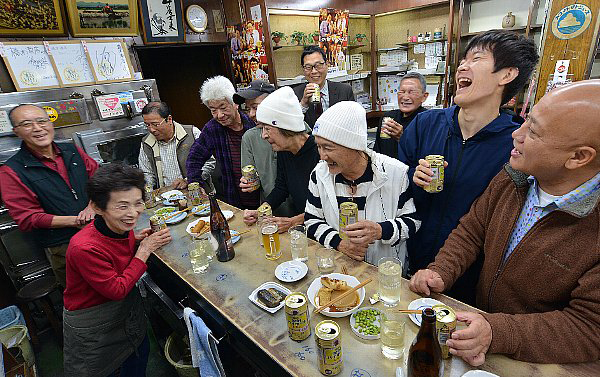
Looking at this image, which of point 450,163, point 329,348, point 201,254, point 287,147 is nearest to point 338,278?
point 329,348

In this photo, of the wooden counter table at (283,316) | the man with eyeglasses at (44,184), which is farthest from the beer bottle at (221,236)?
the man with eyeglasses at (44,184)

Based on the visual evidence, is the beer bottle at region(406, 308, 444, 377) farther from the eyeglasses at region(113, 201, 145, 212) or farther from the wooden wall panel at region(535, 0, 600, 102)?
the wooden wall panel at region(535, 0, 600, 102)

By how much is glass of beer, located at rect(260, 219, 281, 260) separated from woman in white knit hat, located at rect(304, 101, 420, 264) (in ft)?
0.77

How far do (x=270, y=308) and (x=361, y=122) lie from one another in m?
1.07

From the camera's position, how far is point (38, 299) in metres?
2.82

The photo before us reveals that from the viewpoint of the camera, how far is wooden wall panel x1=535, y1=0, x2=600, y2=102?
3.37 metres

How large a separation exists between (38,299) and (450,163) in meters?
3.76

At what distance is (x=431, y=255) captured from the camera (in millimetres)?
1883

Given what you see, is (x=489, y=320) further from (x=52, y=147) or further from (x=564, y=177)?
(x=52, y=147)

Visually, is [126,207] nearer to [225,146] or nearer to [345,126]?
[345,126]

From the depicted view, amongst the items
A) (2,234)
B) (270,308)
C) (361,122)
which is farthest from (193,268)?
(2,234)

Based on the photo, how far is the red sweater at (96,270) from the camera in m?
1.64

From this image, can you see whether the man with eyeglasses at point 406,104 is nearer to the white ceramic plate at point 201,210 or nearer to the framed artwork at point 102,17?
the white ceramic plate at point 201,210

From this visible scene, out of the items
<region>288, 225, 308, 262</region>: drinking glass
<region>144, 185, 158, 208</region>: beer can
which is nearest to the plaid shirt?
<region>144, 185, 158, 208</region>: beer can
